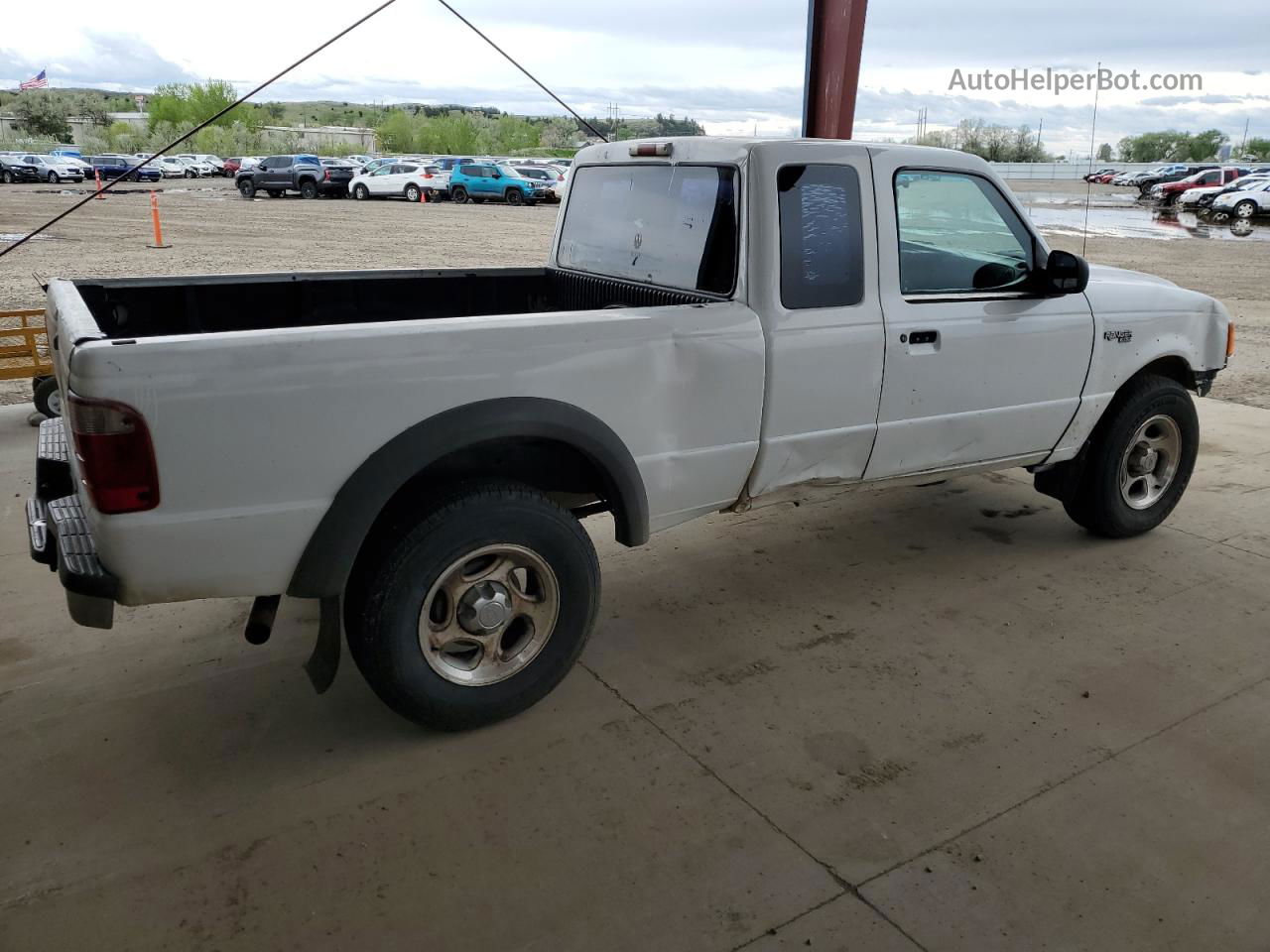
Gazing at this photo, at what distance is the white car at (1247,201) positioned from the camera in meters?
30.3

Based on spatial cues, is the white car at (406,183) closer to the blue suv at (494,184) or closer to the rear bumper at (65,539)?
the blue suv at (494,184)

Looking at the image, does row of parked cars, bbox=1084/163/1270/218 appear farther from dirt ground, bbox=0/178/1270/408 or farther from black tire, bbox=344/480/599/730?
black tire, bbox=344/480/599/730

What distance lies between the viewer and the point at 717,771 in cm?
312

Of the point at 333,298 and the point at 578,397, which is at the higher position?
the point at 333,298

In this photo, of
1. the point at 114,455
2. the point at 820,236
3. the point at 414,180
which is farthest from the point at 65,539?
the point at 414,180

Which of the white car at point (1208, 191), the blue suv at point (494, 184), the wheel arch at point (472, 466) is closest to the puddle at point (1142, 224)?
the white car at point (1208, 191)

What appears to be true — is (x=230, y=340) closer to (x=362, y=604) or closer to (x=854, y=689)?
(x=362, y=604)

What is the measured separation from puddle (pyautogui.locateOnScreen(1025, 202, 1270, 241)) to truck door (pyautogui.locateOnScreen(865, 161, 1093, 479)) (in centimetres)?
2153

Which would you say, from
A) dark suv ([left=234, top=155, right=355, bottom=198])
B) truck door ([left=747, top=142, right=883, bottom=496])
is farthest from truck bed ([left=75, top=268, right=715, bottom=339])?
dark suv ([left=234, top=155, right=355, bottom=198])

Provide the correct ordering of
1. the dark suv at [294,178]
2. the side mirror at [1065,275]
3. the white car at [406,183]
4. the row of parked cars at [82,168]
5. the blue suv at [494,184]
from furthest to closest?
the row of parked cars at [82,168], the dark suv at [294,178], the white car at [406,183], the blue suv at [494,184], the side mirror at [1065,275]

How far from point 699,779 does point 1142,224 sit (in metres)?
30.5

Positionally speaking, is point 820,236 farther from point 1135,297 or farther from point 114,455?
point 114,455

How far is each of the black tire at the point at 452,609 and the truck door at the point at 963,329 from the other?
1.46m

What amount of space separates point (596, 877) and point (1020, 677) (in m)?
1.90
